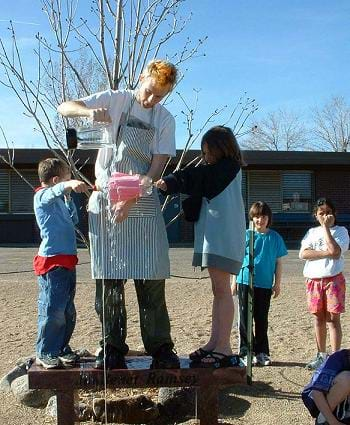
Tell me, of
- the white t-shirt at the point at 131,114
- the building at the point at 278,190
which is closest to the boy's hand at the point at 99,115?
the white t-shirt at the point at 131,114

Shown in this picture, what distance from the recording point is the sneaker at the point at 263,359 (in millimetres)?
5934

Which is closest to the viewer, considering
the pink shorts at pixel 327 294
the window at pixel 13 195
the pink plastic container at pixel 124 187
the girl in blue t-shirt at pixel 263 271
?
the pink plastic container at pixel 124 187

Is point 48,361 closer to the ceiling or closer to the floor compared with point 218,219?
closer to the floor

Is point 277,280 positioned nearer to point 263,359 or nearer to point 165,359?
point 263,359

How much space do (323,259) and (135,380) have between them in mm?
2696

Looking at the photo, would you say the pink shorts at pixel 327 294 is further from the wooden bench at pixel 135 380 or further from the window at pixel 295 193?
the window at pixel 295 193

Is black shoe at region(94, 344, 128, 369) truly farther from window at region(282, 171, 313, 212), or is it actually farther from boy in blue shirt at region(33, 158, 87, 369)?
window at region(282, 171, 313, 212)

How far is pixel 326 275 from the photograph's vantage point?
5742 millimetres

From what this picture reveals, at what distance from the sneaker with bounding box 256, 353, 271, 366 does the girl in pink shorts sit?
366 mm

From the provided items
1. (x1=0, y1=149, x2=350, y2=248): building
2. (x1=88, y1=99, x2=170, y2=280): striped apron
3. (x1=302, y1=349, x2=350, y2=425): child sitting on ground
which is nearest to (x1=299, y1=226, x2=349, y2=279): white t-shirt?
(x1=302, y1=349, x2=350, y2=425): child sitting on ground

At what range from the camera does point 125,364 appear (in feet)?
12.5

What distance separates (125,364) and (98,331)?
11.7 ft

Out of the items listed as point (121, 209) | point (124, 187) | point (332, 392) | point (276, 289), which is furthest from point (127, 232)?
point (276, 289)

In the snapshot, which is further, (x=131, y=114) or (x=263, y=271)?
(x=263, y=271)
